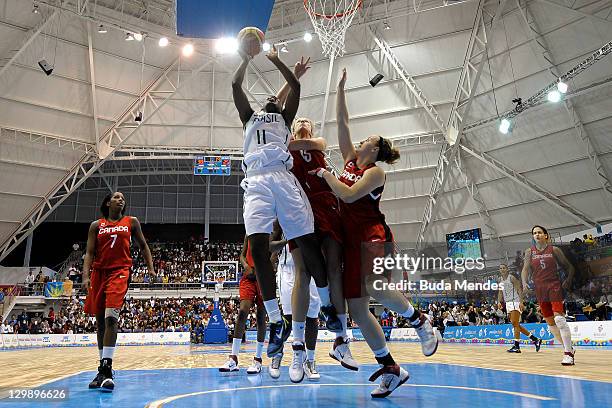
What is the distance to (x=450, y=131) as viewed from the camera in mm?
21875

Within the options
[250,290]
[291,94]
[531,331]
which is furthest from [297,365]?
[531,331]

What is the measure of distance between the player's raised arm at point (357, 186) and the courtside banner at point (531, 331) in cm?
1014

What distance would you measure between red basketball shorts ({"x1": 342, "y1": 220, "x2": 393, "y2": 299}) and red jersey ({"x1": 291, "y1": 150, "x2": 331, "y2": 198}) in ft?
1.79

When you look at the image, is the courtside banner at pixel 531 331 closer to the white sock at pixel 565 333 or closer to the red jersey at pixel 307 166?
the white sock at pixel 565 333

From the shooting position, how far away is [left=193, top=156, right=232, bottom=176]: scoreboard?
24.1m

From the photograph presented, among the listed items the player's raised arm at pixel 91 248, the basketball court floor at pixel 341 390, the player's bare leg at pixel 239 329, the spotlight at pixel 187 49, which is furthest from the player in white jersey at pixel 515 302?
the spotlight at pixel 187 49

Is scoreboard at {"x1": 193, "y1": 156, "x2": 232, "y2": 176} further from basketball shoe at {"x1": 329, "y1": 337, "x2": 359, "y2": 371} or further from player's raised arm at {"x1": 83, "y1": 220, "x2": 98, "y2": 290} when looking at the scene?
basketball shoe at {"x1": 329, "y1": 337, "x2": 359, "y2": 371}

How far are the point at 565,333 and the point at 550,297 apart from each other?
657 mm

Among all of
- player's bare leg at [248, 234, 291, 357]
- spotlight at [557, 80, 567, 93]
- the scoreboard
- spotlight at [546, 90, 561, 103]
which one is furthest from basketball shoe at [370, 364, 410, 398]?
the scoreboard

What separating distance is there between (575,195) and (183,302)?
65.5ft

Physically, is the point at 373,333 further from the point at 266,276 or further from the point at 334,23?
the point at 334,23

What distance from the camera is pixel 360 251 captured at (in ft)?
12.2

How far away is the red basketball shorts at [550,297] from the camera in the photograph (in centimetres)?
680

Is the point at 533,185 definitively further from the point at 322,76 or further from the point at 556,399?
the point at 556,399
